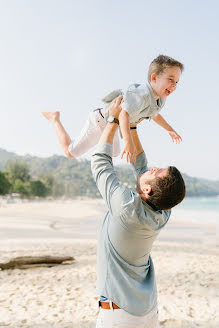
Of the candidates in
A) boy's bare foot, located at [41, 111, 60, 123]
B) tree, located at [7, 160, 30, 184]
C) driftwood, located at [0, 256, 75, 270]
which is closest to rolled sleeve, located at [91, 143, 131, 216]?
boy's bare foot, located at [41, 111, 60, 123]

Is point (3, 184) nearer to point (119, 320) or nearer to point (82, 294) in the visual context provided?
point (82, 294)

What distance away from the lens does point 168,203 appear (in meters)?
1.87

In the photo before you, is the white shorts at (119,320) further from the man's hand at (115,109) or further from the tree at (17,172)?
the tree at (17,172)

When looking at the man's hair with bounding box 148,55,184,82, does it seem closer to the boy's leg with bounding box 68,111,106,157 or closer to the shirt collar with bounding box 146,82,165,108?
the shirt collar with bounding box 146,82,165,108

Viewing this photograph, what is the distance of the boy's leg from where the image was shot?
2.98m

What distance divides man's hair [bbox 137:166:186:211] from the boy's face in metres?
1.07

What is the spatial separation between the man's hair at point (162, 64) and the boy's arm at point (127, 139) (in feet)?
2.08

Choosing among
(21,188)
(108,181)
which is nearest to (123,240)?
(108,181)

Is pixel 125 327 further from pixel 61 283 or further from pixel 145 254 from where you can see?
pixel 61 283

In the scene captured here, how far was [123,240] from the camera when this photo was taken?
1877 mm

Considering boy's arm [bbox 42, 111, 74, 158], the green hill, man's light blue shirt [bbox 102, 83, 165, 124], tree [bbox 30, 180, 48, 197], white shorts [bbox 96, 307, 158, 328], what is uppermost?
man's light blue shirt [bbox 102, 83, 165, 124]

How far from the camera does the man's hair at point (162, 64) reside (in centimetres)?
267

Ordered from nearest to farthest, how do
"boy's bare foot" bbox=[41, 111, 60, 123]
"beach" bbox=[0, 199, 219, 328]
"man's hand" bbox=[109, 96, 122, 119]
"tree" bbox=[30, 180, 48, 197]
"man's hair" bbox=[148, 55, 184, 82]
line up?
"man's hand" bbox=[109, 96, 122, 119] → "man's hair" bbox=[148, 55, 184, 82] → "boy's bare foot" bbox=[41, 111, 60, 123] → "beach" bbox=[0, 199, 219, 328] → "tree" bbox=[30, 180, 48, 197]

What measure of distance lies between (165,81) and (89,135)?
2.75 ft
